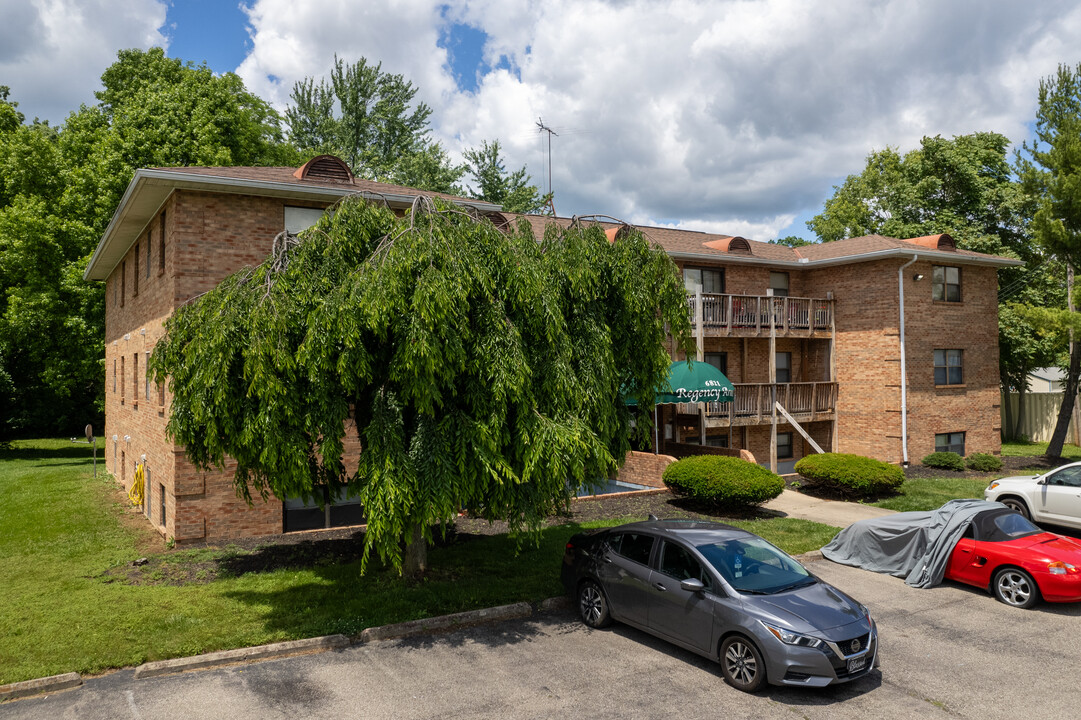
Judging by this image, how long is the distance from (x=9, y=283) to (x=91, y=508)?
1855 centimetres

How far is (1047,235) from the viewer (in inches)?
875

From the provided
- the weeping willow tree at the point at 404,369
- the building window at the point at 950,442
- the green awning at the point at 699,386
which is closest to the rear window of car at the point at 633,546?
the weeping willow tree at the point at 404,369

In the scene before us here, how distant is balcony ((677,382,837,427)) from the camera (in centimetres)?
2162

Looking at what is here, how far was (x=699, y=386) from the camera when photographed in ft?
63.9

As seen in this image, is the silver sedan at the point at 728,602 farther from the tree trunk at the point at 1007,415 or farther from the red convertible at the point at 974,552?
the tree trunk at the point at 1007,415

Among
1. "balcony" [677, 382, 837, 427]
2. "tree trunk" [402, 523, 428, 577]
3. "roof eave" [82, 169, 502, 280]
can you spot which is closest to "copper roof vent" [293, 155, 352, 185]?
"roof eave" [82, 169, 502, 280]

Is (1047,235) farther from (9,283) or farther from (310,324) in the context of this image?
(9,283)

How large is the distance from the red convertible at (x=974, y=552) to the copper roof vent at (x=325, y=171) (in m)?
12.5

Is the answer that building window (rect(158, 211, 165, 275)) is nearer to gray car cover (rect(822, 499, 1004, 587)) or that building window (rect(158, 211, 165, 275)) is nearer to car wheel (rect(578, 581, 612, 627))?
car wheel (rect(578, 581, 612, 627))

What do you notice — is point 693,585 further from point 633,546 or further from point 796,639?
point 633,546

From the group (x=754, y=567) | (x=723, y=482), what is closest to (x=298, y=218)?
(x=723, y=482)

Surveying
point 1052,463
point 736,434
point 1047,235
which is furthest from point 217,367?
point 1052,463

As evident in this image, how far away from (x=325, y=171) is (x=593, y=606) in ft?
35.6

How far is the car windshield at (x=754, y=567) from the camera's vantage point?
772cm
